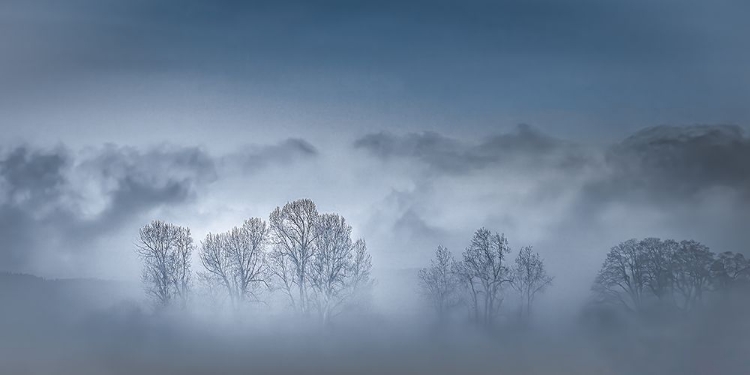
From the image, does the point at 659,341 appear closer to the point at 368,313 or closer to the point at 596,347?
the point at 596,347

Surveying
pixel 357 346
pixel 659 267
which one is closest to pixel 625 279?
pixel 659 267

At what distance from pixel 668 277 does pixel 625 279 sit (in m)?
4.49

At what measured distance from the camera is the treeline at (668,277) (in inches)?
3167

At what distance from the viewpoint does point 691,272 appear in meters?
82.1

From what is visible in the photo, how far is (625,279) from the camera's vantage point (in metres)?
83.9

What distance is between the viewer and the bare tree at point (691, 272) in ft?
263

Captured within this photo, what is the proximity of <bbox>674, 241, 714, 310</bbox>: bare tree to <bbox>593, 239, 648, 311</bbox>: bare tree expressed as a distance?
11.6 ft

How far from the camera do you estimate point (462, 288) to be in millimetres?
88750

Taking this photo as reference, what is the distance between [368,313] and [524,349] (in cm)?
1620

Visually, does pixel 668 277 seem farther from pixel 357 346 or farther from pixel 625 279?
pixel 357 346

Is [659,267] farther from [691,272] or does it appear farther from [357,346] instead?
[357,346]

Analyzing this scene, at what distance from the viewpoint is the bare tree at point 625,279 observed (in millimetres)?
81812

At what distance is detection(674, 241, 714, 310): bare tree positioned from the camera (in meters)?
80.2

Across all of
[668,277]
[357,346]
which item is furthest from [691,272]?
[357,346]
